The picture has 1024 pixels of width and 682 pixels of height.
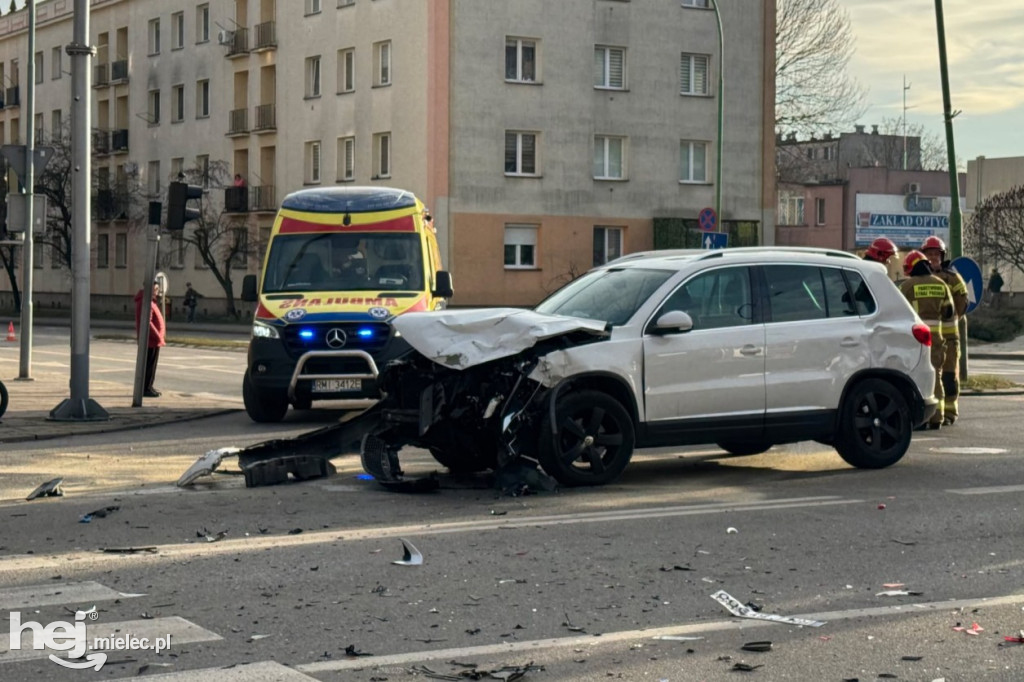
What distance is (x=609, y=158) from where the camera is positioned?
2030 inches

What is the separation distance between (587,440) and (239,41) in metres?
50.1

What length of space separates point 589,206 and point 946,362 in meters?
35.2

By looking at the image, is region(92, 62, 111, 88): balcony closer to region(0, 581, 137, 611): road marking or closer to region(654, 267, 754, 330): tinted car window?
region(654, 267, 754, 330): tinted car window

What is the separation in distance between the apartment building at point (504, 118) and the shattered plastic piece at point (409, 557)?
132 ft

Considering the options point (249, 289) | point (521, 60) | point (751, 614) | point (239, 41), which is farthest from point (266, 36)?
point (751, 614)

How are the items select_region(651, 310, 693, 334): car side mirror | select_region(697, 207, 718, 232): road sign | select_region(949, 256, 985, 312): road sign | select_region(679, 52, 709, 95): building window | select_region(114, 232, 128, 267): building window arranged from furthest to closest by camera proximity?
1. select_region(114, 232, 128, 267): building window
2. select_region(679, 52, 709, 95): building window
3. select_region(697, 207, 718, 232): road sign
4. select_region(949, 256, 985, 312): road sign
5. select_region(651, 310, 693, 334): car side mirror

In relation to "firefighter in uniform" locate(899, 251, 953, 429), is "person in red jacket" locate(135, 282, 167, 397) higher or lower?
lower

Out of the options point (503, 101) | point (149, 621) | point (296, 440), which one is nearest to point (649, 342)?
point (296, 440)

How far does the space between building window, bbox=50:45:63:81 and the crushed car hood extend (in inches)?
2694

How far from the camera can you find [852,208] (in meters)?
79.2

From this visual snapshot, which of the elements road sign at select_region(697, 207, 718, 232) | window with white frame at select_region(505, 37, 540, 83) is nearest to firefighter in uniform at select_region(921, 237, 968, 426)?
road sign at select_region(697, 207, 718, 232)

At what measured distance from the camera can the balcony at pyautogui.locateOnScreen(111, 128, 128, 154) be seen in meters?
67.8

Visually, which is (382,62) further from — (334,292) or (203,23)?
(334,292)

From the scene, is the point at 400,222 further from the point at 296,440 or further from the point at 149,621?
the point at 149,621
